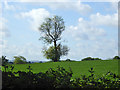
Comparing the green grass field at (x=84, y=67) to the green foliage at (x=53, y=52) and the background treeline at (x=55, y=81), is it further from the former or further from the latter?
the green foliage at (x=53, y=52)

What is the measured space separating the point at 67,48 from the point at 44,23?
356 centimetres

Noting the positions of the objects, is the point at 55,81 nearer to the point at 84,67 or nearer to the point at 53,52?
the point at 84,67

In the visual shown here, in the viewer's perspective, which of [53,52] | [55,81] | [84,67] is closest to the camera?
[55,81]

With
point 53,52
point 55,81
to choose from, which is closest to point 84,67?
point 55,81

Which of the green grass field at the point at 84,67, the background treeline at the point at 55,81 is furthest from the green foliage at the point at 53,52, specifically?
the background treeline at the point at 55,81

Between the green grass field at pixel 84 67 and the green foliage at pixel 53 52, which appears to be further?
the green foliage at pixel 53 52

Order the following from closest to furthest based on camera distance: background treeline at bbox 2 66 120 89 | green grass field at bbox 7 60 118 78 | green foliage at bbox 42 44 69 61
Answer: background treeline at bbox 2 66 120 89 < green grass field at bbox 7 60 118 78 < green foliage at bbox 42 44 69 61

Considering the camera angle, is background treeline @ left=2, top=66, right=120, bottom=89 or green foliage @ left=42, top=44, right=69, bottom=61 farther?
green foliage @ left=42, top=44, right=69, bottom=61

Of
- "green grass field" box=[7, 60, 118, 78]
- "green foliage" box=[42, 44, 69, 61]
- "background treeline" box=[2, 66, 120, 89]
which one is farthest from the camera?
"green foliage" box=[42, 44, 69, 61]

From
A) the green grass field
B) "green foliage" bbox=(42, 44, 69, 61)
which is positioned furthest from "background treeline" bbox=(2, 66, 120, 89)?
"green foliage" bbox=(42, 44, 69, 61)

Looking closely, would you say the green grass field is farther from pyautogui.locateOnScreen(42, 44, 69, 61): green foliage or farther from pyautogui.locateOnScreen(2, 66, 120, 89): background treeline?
pyautogui.locateOnScreen(42, 44, 69, 61): green foliage

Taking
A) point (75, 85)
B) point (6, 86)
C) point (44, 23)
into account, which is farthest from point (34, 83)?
point (44, 23)

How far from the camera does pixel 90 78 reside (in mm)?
2951

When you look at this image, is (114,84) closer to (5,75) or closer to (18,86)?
(18,86)
